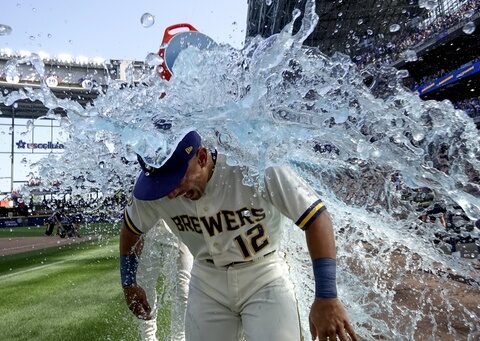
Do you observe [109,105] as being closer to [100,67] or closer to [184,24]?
[184,24]

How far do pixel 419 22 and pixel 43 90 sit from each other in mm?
25573

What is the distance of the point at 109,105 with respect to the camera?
9.16 feet

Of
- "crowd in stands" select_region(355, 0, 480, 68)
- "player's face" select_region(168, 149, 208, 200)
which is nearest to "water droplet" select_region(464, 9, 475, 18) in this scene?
"crowd in stands" select_region(355, 0, 480, 68)

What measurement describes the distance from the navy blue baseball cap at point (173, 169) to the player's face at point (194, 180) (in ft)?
0.10

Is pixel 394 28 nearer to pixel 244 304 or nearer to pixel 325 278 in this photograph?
pixel 244 304

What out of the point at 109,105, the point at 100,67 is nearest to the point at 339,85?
the point at 109,105

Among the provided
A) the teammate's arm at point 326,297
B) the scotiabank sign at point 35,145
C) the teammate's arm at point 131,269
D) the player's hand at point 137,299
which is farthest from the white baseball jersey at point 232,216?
the scotiabank sign at point 35,145

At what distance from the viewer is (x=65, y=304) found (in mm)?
6285

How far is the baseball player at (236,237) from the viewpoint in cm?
206

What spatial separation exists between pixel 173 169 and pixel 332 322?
87cm

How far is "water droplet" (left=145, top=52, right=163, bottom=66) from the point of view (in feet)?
11.6

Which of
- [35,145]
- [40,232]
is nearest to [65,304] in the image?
[40,232]

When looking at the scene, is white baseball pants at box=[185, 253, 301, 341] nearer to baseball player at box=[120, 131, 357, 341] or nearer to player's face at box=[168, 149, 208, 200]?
baseball player at box=[120, 131, 357, 341]

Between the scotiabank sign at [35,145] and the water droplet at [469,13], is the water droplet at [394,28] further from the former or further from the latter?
the scotiabank sign at [35,145]
